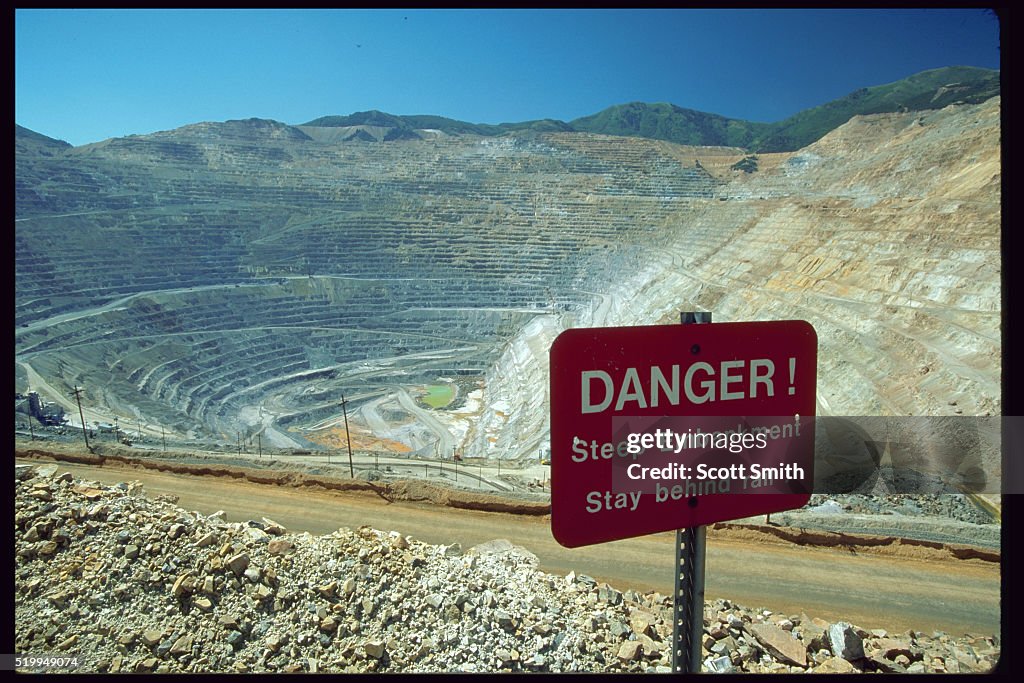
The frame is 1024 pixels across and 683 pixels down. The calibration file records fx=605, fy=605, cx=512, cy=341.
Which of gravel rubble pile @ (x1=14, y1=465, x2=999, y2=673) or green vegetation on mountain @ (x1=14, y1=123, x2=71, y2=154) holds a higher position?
green vegetation on mountain @ (x1=14, y1=123, x2=71, y2=154)

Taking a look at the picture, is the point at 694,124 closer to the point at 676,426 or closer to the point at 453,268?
the point at 453,268

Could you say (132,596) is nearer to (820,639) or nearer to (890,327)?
(820,639)

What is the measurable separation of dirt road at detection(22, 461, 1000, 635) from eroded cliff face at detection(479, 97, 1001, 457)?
7.01 meters

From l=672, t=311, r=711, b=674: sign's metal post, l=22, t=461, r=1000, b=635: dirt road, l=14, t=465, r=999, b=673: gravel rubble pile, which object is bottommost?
l=22, t=461, r=1000, b=635: dirt road

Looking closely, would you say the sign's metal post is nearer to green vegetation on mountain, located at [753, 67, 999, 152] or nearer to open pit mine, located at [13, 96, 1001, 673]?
open pit mine, located at [13, 96, 1001, 673]

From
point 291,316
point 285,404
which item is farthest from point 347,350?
point 285,404

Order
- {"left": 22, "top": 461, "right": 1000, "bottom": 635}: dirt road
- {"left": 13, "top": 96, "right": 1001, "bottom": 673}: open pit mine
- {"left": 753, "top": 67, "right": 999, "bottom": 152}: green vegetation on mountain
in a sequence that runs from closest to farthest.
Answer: {"left": 13, "top": 96, "right": 1001, "bottom": 673}: open pit mine < {"left": 22, "top": 461, "right": 1000, "bottom": 635}: dirt road < {"left": 753, "top": 67, "right": 999, "bottom": 152}: green vegetation on mountain

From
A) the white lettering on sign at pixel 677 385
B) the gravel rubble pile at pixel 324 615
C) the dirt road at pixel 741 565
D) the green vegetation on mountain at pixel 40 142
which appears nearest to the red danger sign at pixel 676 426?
the white lettering on sign at pixel 677 385

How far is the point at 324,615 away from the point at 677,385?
10.8ft

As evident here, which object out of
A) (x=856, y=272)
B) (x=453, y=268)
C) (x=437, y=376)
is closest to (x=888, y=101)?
(x=856, y=272)

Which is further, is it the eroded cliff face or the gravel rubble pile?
the eroded cliff face

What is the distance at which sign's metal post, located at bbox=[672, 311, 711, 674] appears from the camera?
1108 mm

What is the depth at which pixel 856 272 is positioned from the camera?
70.3ft

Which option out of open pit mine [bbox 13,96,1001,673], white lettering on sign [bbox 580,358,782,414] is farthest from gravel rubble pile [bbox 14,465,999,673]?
white lettering on sign [bbox 580,358,782,414]
